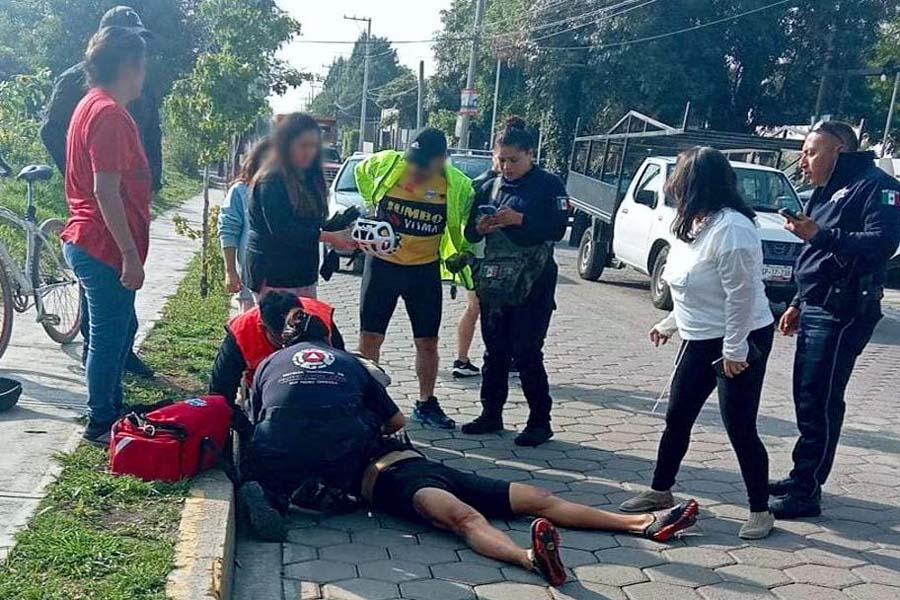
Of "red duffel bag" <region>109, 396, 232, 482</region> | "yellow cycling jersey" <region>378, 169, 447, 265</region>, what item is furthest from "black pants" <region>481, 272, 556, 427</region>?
"red duffel bag" <region>109, 396, 232, 482</region>

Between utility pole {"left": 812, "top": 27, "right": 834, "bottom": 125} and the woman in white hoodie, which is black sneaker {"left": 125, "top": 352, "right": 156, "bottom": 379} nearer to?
the woman in white hoodie

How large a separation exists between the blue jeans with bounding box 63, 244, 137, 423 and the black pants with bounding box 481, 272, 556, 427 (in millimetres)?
2141

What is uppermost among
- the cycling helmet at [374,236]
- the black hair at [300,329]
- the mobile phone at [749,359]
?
the cycling helmet at [374,236]

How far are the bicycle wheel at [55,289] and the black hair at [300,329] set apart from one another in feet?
9.14

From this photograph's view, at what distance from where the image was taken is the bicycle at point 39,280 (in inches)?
235

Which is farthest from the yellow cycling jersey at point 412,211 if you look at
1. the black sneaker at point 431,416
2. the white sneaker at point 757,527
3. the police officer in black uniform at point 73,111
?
the white sneaker at point 757,527

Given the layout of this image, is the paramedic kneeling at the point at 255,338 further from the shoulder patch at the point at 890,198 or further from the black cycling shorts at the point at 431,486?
the shoulder patch at the point at 890,198

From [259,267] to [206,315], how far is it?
3337 millimetres

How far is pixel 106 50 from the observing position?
175 inches

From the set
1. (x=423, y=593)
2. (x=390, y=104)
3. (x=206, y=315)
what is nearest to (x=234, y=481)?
(x=423, y=593)

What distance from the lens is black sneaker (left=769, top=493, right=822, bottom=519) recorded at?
15.2 ft

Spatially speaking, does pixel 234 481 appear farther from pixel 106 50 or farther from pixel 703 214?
pixel 703 214

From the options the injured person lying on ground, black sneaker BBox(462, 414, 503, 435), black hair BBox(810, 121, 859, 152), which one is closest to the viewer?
the injured person lying on ground

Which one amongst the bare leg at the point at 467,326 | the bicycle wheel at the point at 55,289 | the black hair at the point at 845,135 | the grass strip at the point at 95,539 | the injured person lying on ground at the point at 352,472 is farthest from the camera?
the bare leg at the point at 467,326
